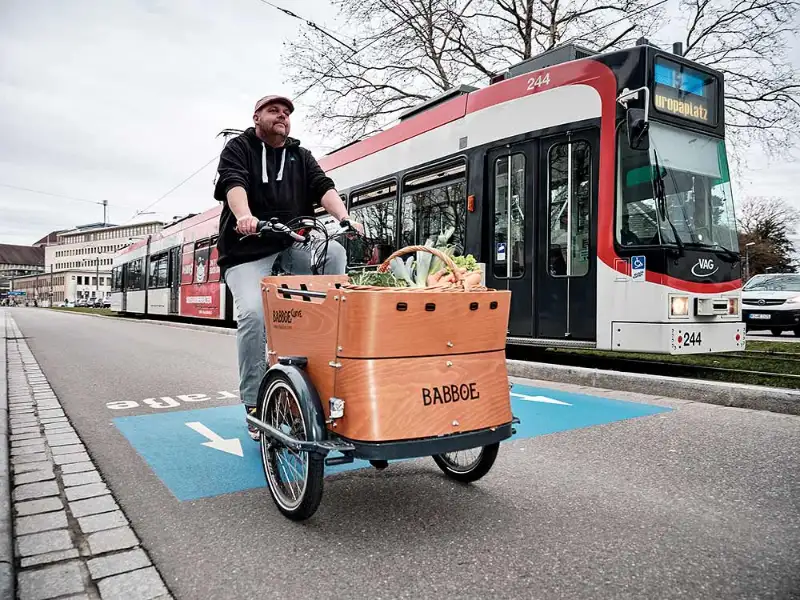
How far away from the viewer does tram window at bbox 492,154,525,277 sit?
7789 millimetres

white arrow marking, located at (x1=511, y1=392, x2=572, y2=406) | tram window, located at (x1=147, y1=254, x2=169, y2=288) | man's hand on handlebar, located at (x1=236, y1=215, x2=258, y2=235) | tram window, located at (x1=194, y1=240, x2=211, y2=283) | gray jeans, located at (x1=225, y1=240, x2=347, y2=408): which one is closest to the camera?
man's hand on handlebar, located at (x1=236, y1=215, x2=258, y2=235)

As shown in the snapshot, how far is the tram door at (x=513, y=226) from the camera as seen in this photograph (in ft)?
25.2

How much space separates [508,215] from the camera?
7953mm

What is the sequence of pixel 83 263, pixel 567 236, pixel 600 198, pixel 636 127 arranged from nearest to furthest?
pixel 636 127, pixel 600 198, pixel 567 236, pixel 83 263

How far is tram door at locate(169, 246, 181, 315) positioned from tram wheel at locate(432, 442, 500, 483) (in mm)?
19330

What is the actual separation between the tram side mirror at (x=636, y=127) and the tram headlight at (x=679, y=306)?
1.65 metres

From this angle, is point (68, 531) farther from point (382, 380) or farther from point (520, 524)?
point (520, 524)

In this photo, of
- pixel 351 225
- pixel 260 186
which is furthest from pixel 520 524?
pixel 260 186

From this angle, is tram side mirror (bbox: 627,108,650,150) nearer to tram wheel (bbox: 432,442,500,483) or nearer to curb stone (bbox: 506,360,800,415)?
curb stone (bbox: 506,360,800,415)

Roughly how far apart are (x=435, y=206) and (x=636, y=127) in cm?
321

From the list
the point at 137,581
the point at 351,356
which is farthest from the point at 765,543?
the point at 137,581

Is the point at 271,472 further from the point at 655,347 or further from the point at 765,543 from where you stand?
the point at 655,347

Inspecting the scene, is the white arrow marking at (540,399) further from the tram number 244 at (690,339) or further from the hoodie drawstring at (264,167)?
the hoodie drawstring at (264,167)

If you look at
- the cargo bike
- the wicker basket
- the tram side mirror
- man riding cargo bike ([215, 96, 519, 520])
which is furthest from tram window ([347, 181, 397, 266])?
the cargo bike
